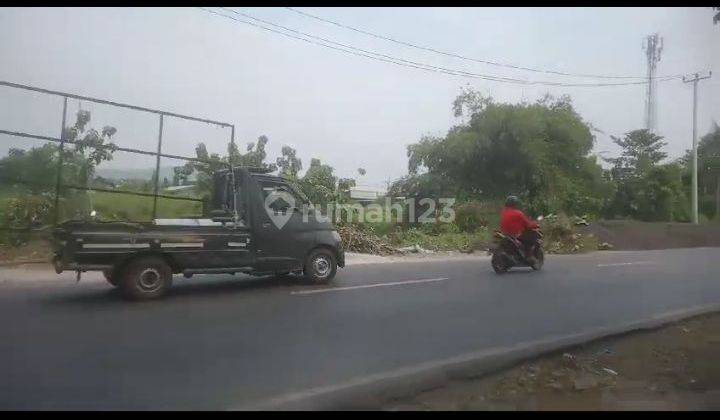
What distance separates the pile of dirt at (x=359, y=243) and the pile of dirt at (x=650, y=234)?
10207mm

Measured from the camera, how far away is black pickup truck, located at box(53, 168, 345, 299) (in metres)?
7.77

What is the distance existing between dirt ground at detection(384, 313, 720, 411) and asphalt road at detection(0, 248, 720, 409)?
675mm

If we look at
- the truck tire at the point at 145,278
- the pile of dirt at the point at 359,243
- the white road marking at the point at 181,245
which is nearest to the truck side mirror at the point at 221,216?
the white road marking at the point at 181,245

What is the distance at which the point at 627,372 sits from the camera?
532cm

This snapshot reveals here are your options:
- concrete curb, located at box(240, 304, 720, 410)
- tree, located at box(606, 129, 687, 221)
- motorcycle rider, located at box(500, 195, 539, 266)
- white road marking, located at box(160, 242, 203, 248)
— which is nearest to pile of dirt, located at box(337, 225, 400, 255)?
motorcycle rider, located at box(500, 195, 539, 266)

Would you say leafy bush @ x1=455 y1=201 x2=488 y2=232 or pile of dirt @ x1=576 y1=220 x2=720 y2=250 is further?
pile of dirt @ x1=576 y1=220 x2=720 y2=250

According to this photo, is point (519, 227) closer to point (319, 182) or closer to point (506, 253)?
point (506, 253)

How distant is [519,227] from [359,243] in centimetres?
568

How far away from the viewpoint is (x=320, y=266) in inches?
397

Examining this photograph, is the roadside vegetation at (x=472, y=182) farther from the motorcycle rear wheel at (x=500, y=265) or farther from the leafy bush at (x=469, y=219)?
the motorcycle rear wheel at (x=500, y=265)

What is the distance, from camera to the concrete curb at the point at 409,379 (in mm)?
4230

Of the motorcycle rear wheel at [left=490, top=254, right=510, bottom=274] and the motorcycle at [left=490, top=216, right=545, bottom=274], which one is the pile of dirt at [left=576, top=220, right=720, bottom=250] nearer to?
the motorcycle at [left=490, top=216, right=545, bottom=274]

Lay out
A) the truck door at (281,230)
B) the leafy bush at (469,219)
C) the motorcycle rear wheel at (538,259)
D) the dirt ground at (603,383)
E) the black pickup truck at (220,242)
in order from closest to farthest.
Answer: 1. the dirt ground at (603,383)
2. the black pickup truck at (220,242)
3. the truck door at (281,230)
4. the motorcycle rear wheel at (538,259)
5. the leafy bush at (469,219)
